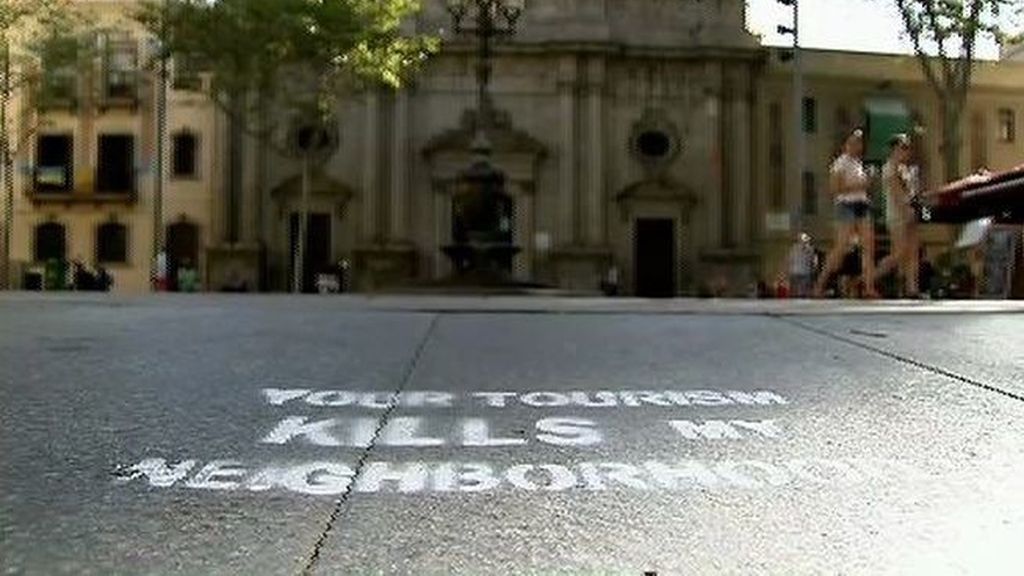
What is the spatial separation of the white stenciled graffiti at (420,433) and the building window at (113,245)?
1698 inches

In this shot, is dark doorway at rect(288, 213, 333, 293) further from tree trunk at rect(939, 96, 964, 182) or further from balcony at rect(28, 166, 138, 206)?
tree trunk at rect(939, 96, 964, 182)

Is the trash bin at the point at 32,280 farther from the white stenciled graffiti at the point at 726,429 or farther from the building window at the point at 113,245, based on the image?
the white stenciled graffiti at the point at 726,429

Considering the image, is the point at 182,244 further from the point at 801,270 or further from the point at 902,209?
the point at 902,209

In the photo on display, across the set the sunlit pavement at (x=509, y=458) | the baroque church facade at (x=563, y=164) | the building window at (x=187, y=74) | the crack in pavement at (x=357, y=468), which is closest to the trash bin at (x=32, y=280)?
the baroque church facade at (x=563, y=164)

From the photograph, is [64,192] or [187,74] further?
[64,192]

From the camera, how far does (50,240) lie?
150ft

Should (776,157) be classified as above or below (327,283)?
above

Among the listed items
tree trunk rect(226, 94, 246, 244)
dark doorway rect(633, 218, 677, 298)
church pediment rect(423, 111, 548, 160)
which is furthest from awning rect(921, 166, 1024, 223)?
tree trunk rect(226, 94, 246, 244)

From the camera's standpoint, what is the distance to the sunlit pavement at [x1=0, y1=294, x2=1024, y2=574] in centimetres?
284

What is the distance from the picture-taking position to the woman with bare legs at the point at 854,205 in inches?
628

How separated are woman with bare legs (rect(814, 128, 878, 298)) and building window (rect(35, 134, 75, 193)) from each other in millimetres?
34525

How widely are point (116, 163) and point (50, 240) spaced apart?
11.7 feet

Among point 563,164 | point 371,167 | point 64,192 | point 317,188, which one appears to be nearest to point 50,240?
point 64,192

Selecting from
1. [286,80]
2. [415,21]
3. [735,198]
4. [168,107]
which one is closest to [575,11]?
[415,21]
